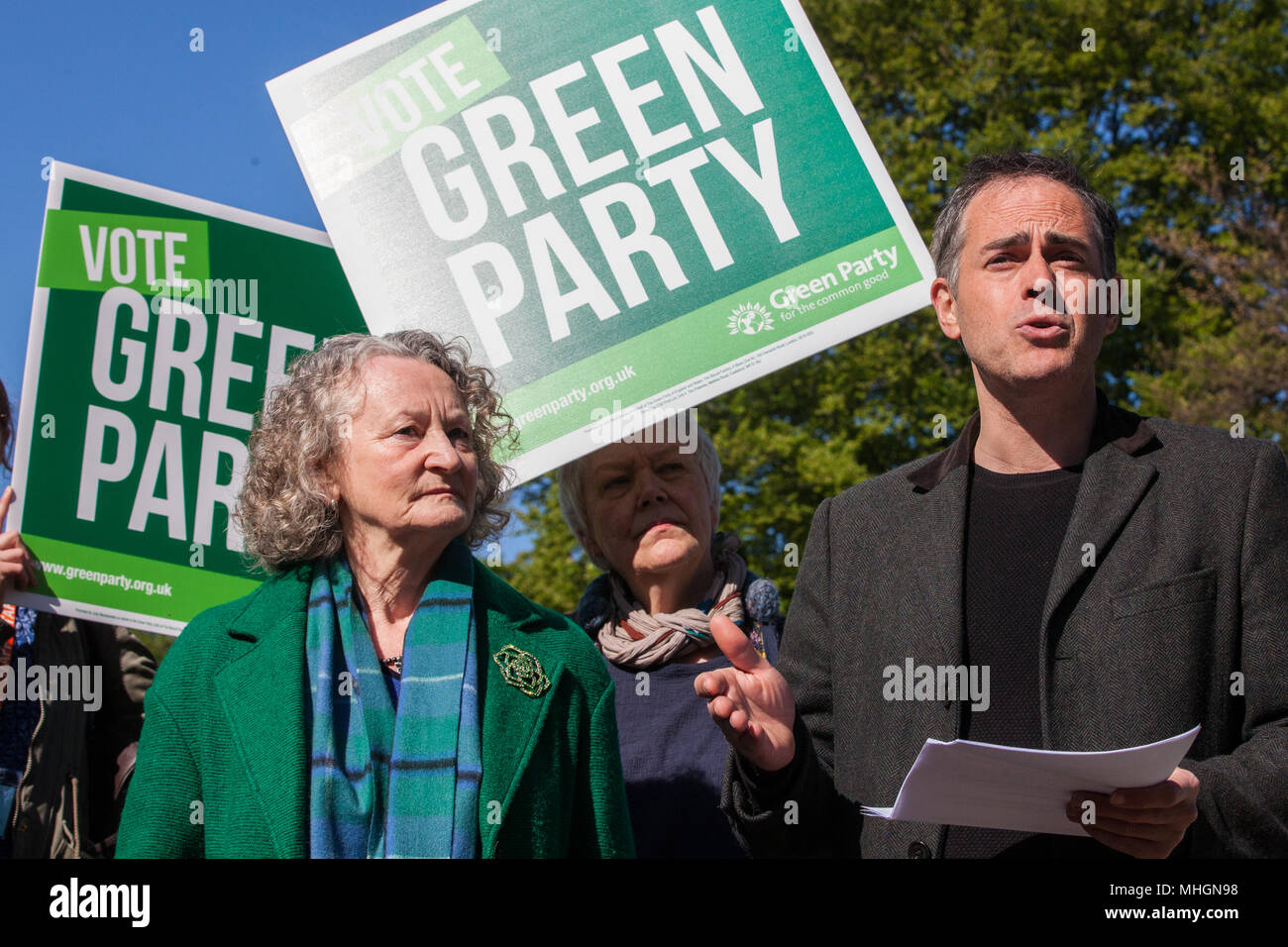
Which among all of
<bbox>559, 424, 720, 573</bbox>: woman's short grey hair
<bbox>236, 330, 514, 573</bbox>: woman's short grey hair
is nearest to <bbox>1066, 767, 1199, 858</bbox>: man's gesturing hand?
<bbox>236, 330, 514, 573</bbox>: woman's short grey hair

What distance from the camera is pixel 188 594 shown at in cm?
378

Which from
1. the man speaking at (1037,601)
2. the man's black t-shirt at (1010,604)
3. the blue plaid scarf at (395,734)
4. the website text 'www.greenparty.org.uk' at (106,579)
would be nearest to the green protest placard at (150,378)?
the website text 'www.greenparty.org.uk' at (106,579)

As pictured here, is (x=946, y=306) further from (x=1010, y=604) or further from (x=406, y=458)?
(x=406, y=458)

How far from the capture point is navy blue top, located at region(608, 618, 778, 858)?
3.40 metres

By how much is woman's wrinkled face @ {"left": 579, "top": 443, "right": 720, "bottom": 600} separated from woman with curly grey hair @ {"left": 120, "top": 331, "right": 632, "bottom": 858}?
0.74 m

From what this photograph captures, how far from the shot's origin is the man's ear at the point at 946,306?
296cm

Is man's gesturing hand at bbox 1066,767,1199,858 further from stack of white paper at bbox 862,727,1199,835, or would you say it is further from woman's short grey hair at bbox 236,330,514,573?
woman's short grey hair at bbox 236,330,514,573

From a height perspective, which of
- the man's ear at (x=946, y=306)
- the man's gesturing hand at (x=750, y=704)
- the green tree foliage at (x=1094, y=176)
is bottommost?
the man's gesturing hand at (x=750, y=704)

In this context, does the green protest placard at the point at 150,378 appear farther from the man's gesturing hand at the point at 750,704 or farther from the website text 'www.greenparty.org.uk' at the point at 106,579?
the man's gesturing hand at the point at 750,704

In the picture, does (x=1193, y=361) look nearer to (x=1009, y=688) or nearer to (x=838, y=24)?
(x=838, y=24)

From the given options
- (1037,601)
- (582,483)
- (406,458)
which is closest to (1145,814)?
(1037,601)

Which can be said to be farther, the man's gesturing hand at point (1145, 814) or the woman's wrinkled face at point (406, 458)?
the woman's wrinkled face at point (406, 458)

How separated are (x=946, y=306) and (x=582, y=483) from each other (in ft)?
4.76
